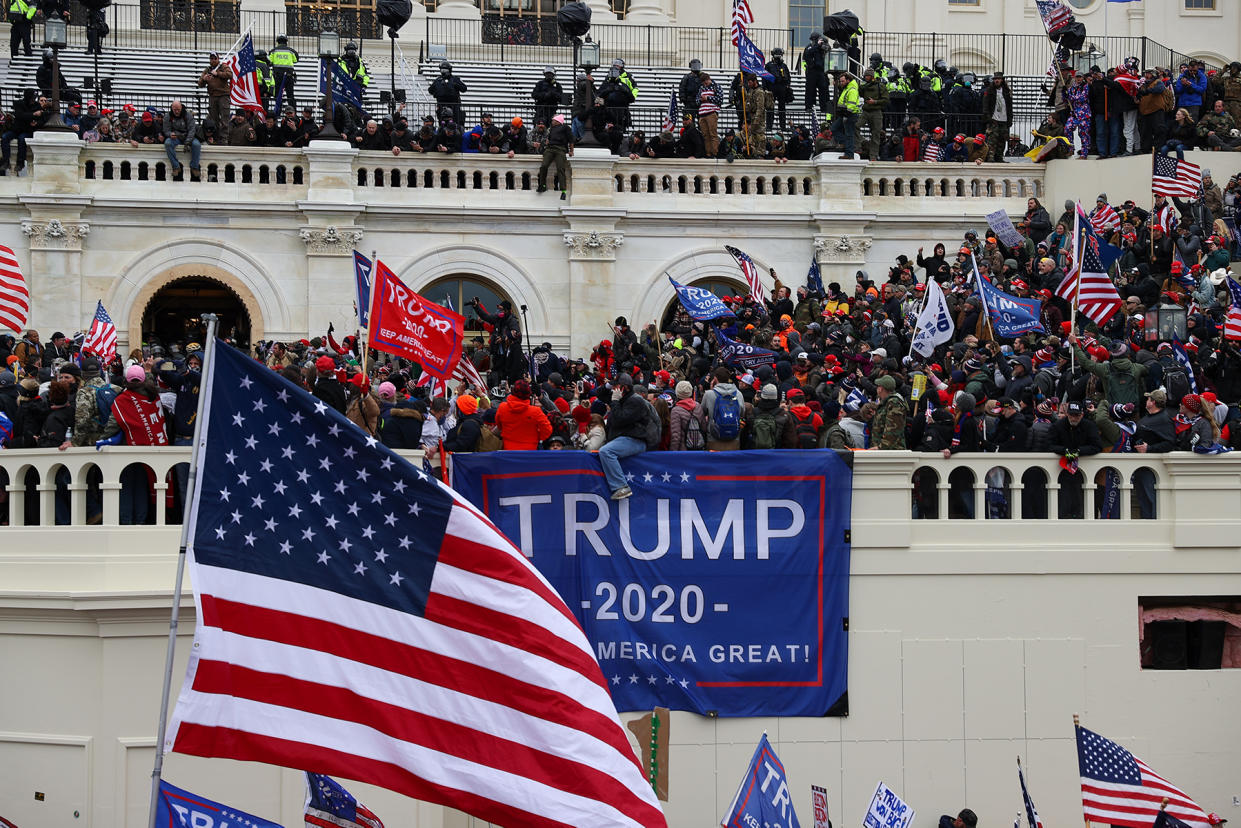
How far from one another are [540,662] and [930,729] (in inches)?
361

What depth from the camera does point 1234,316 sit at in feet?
72.7

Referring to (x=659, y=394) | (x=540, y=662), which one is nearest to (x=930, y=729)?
(x=659, y=394)

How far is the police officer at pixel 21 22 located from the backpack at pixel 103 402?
70.6 ft

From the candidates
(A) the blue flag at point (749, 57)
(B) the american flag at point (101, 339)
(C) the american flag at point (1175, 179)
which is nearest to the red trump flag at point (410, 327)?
(B) the american flag at point (101, 339)

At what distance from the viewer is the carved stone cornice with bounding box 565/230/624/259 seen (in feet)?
99.7

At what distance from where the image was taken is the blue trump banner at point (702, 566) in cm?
1730

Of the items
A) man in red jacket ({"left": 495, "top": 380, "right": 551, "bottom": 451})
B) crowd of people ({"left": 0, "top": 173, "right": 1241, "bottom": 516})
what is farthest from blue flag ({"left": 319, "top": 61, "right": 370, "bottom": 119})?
man in red jacket ({"left": 495, "top": 380, "right": 551, "bottom": 451})

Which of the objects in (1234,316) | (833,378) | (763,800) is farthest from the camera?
(833,378)

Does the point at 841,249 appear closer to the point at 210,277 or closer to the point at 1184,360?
the point at 1184,360

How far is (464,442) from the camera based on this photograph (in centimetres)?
1762

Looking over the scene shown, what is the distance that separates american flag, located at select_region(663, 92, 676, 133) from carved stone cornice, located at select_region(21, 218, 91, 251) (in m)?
10.1

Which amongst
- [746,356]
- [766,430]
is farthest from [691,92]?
[766,430]

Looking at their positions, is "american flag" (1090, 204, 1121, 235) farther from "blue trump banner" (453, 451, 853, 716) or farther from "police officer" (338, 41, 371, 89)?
"police officer" (338, 41, 371, 89)

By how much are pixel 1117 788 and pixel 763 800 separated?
3113 mm
